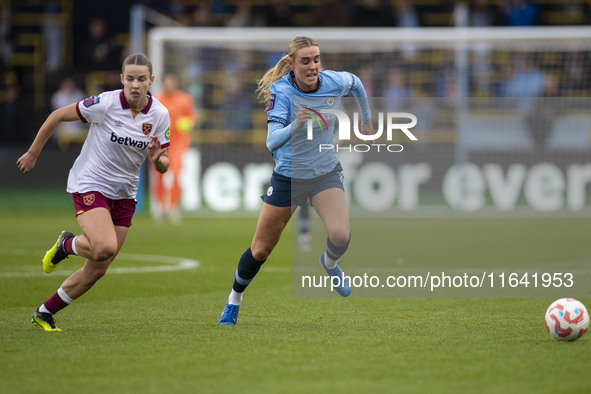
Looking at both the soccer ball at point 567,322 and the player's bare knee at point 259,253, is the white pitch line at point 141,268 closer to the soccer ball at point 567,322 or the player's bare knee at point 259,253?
the player's bare knee at point 259,253

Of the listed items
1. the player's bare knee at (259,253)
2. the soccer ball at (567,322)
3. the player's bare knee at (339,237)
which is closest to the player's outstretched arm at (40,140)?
the player's bare knee at (259,253)

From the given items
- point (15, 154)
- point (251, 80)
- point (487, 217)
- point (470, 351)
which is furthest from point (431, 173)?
point (470, 351)

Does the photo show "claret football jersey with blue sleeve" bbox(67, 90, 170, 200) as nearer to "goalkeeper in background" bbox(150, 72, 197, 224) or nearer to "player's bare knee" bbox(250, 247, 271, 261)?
"player's bare knee" bbox(250, 247, 271, 261)

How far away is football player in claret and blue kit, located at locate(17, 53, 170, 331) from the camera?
21.7 feet

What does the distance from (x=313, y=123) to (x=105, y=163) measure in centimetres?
154

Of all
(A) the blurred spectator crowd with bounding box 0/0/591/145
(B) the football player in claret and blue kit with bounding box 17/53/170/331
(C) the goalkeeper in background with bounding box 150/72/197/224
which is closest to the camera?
(B) the football player in claret and blue kit with bounding box 17/53/170/331

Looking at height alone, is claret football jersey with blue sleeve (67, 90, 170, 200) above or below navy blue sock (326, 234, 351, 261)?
above

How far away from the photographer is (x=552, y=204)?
59.6 ft

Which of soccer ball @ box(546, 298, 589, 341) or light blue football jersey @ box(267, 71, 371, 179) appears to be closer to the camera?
soccer ball @ box(546, 298, 589, 341)

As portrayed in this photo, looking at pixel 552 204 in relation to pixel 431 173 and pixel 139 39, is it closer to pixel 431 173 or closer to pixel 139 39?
pixel 431 173

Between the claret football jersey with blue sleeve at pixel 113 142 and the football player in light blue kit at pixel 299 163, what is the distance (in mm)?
864

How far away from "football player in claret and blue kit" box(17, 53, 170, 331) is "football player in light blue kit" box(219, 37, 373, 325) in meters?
0.84

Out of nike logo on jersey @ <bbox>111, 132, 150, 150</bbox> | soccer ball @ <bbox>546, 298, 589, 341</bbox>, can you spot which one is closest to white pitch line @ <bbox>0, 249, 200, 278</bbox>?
nike logo on jersey @ <bbox>111, 132, 150, 150</bbox>

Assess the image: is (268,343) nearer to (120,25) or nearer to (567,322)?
(567,322)
